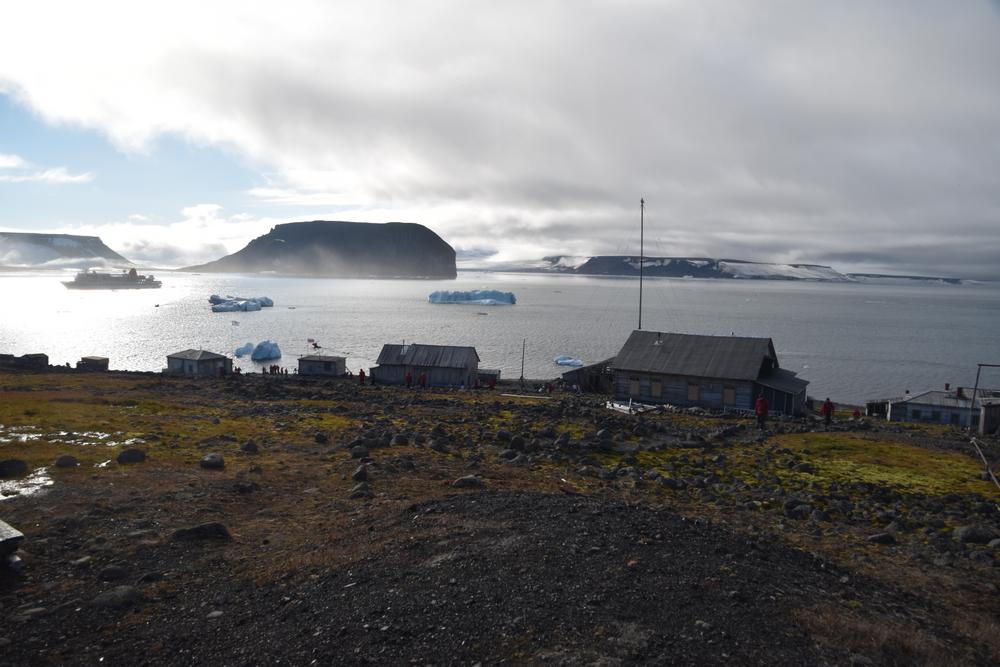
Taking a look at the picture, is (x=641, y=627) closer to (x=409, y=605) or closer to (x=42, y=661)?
(x=409, y=605)

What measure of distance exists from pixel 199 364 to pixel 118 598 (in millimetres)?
48214

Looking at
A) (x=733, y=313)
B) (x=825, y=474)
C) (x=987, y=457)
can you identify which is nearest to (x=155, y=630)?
(x=825, y=474)

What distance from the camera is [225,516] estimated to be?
15305 millimetres

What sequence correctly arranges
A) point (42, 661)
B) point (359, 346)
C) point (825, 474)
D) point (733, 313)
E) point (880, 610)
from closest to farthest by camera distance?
point (42, 661)
point (880, 610)
point (825, 474)
point (359, 346)
point (733, 313)

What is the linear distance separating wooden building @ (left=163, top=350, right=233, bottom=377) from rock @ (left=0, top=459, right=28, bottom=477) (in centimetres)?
3813

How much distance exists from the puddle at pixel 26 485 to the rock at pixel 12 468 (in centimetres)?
28

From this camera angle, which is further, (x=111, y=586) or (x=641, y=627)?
(x=111, y=586)

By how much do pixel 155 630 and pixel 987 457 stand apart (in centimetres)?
2837

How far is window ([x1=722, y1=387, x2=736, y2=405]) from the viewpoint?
38094 millimetres

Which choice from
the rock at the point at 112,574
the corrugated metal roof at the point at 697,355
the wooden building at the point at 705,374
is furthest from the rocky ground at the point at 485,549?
the corrugated metal roof at the point at 697,355

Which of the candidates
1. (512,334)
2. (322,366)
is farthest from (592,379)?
(512,334)

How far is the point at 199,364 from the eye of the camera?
5503 cm

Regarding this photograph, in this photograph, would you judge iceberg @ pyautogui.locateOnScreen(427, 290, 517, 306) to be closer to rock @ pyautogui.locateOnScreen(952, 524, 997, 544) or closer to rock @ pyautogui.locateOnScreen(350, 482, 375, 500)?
rock @ pyautogui.locateOnScreen(350, 482, 375, 500)

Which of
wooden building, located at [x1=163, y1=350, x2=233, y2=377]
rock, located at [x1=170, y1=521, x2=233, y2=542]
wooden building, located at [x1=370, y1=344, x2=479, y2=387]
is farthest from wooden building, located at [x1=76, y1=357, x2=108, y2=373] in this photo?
rock, located at [x1=170, y1=521, x2=233, y2=542]
